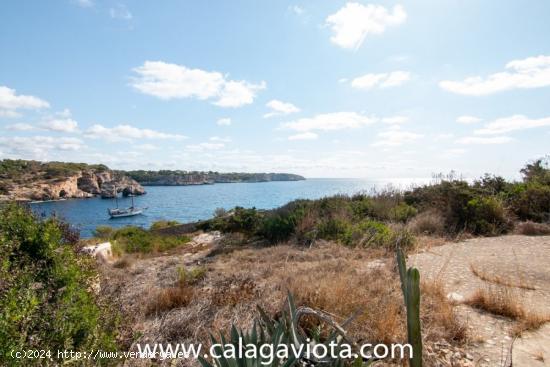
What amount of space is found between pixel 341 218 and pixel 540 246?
14.2ft

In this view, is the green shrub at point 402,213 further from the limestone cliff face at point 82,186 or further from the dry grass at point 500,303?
the limestone cliff face at point 82,186

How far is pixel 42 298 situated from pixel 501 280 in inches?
203

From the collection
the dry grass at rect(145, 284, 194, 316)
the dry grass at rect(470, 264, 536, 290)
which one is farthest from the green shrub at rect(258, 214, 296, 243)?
the dry grass at rect(145, 284, 194, 316)

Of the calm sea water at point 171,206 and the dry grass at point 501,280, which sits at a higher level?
the dry grass at point 501,280

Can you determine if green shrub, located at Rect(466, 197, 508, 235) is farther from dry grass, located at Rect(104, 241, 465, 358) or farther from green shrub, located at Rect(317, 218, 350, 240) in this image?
dry grass, located at Rect(104, 241, 465, 358)

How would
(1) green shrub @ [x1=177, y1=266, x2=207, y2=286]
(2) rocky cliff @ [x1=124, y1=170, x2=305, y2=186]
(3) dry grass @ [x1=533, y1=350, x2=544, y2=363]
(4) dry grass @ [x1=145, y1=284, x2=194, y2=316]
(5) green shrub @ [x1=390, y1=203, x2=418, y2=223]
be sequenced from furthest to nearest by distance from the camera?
1. (2) rocky cliff @ [x1=124, y1=170, x2=305, y2=186]
2. (5) green shrub @ [x1=390, y1=203, x2=418, y2=223]
3. (1) green shrub @ [x1=177, y1=266, x2=207, y2=286]
4. (4) dry grass @ [x1=145, y1=284, x2=194, y2=316]
5. (3) dry grass @ [x1=533, y1=350, x2=544, y2=363]

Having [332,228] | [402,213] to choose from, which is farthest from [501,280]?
[402,213]

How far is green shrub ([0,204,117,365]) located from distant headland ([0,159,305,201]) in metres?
40.0

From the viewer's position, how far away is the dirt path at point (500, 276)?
241cm

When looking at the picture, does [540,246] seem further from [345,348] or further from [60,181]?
[60,181]

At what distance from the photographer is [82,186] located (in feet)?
343

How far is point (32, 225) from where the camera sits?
300 centimetres

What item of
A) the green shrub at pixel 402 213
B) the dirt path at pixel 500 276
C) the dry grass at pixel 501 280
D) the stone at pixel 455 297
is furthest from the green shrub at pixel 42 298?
the green shrub at pixel 402 213

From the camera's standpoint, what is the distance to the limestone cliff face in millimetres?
74150
